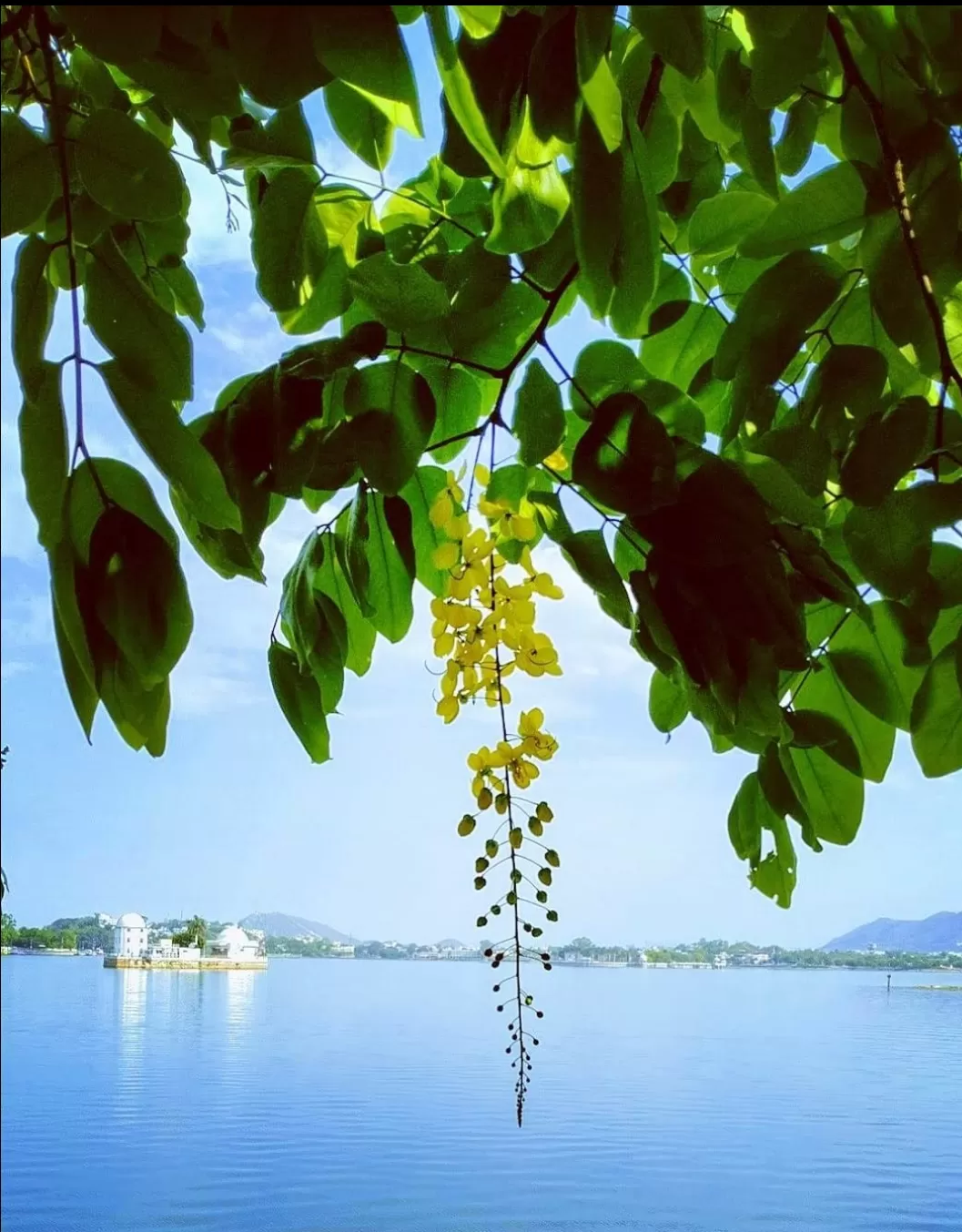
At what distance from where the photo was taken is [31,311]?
260 millimetres

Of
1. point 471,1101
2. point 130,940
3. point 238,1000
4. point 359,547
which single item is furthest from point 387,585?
point 238,1000

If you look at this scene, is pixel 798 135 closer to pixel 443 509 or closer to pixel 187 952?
pixel 443 509

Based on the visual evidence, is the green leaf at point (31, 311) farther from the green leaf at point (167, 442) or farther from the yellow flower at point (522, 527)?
the yellow flower at point (522, 527)

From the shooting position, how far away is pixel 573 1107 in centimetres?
943

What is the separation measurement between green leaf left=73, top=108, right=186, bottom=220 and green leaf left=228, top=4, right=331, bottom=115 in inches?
1.1

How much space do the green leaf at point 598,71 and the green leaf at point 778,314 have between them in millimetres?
94

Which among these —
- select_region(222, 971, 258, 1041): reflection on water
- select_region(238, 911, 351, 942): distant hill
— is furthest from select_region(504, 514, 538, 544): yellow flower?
select_region(222, 971, 258, 1041): reflection on water

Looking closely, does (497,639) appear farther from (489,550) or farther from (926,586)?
(926,586)

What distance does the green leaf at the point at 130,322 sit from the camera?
246mm

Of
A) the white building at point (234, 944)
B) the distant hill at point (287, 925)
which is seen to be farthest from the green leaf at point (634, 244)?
the white building at point (234, 944)

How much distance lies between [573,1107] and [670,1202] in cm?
402

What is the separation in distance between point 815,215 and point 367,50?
15cm

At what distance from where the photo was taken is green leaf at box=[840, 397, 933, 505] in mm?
338

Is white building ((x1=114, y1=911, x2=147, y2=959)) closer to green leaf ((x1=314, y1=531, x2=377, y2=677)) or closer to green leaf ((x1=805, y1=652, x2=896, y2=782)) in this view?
green leaf ((x1=314, y1=531, x2=377, y2=677))
